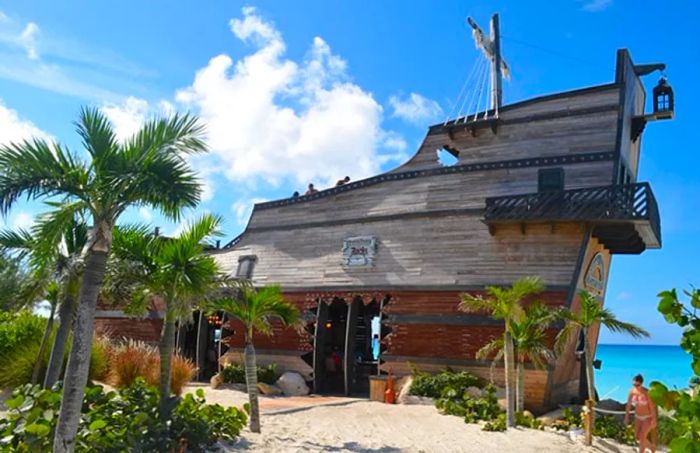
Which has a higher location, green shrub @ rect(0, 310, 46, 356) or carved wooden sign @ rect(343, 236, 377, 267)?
carved wooden sign @ rect(343, 236, 377, 267)

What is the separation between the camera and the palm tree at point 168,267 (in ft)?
30.1

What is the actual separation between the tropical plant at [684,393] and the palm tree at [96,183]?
20.0 ft

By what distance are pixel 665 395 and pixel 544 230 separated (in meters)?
13.9

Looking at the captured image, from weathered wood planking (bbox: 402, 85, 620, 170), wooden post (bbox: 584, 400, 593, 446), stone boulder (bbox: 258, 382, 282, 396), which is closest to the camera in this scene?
wooden post (bbox: 584, 400, 593, 446)

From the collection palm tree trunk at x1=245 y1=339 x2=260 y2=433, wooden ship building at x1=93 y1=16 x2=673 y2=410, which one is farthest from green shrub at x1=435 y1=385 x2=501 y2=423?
palm tree trunk at x1=245 y1=339 x2=260 y2=433

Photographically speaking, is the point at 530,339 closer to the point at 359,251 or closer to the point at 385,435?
the point at 385,435

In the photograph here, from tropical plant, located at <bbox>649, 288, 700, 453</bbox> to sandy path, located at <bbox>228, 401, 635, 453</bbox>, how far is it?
8.23 metres

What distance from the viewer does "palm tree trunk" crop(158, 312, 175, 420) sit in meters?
9.13

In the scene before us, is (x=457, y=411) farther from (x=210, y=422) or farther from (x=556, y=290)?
(x=210, y=422)

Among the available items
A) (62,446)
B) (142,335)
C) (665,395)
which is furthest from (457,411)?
(142,335)

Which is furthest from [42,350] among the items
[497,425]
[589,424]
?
[589,424]

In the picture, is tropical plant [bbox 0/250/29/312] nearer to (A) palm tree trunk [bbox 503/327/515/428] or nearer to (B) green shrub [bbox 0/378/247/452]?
(B) green shrub [bbox 0/378/247/452]

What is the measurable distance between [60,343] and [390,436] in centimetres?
659

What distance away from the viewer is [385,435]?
11.4 m
